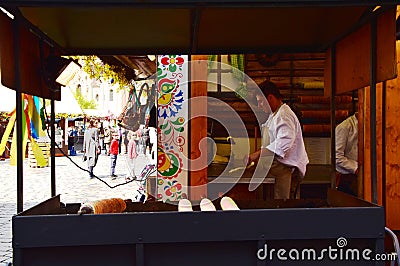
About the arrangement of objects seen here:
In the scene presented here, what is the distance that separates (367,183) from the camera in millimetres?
4680

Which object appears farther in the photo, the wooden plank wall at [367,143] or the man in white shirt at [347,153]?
the man in white shirt at [347,153]

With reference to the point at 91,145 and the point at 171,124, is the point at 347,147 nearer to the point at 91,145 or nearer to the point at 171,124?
the point at 171,124

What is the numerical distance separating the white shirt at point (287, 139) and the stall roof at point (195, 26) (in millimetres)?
1183

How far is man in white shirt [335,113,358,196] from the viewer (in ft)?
18.3

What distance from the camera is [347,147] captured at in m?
5.67

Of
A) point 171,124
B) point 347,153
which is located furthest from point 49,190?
point 347,153

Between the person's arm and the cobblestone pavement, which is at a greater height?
the person's arm

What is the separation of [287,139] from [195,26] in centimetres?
206

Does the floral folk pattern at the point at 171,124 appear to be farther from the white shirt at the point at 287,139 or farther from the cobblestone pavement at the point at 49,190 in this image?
the cobblestone pavement at the point at 49,190

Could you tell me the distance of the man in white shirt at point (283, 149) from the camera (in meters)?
4.96

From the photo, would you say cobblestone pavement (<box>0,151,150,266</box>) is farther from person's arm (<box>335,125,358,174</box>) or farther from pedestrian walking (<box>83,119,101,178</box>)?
person's arm (<box>335,125,358,174</box>)

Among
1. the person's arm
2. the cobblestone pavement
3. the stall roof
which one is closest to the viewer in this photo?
the stall roof

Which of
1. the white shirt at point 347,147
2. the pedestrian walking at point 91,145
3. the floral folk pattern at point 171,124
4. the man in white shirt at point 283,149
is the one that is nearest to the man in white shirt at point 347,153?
the white shirt at point 347,147

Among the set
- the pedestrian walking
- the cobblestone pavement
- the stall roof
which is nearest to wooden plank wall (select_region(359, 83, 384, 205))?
the stall roof
